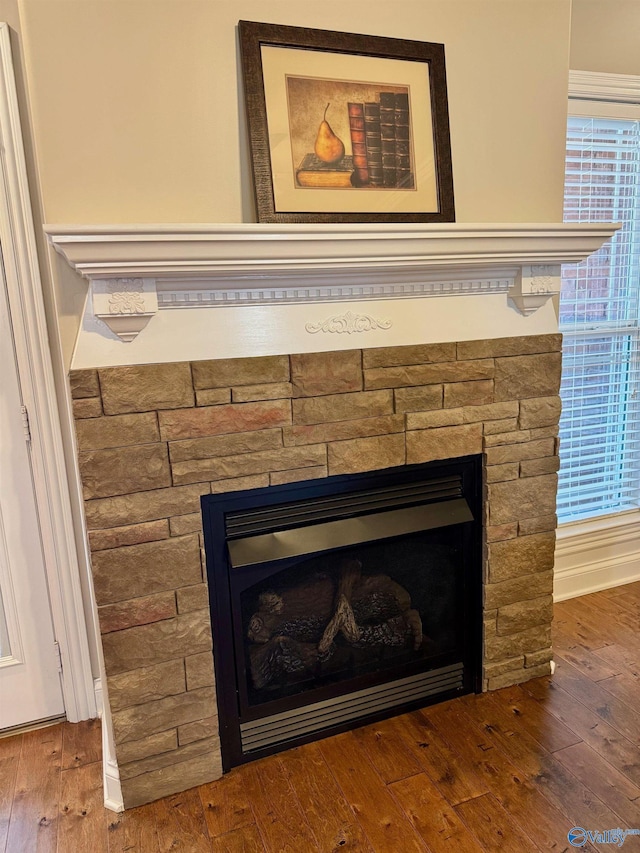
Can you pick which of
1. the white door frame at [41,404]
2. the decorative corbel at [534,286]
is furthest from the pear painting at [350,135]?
the white door frame at [41,404]

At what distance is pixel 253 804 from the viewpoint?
1744mm

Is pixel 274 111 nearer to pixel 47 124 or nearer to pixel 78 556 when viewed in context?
pixel 47 124

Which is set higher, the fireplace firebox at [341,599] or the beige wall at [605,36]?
the beige wall at [605,36]

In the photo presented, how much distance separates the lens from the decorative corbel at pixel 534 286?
6.29ft

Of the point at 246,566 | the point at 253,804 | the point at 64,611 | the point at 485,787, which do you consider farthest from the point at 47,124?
the point at 485,787

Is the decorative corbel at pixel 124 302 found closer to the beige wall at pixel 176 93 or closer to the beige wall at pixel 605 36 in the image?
the beige wall at pixel 176 93

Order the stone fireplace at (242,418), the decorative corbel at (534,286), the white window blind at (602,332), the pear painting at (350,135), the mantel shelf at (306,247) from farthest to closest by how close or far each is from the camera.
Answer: the white window blind at (602,332) → the decorative corbel at (534,286) → the pear painting at (350,135) → the stone fireplace at (242,418) → the mantel shelf at (306,247)

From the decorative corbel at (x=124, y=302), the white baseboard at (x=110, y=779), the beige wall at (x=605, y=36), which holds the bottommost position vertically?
the white baseboard at (x=110, y=779)

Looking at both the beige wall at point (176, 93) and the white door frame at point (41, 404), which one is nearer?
the beige wall at point (176, 93)

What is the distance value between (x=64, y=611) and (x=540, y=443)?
5.69 ft

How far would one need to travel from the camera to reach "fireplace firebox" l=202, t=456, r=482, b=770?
5.89 feet

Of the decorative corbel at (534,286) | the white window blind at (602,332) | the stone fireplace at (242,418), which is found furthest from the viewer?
the white window blind at (602,332)

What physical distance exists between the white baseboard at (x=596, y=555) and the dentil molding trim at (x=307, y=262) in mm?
1322

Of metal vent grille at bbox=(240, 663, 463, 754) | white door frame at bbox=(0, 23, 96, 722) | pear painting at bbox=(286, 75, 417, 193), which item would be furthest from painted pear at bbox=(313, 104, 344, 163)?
metal vent grille at bbox=(240, 663, 463, 754)
